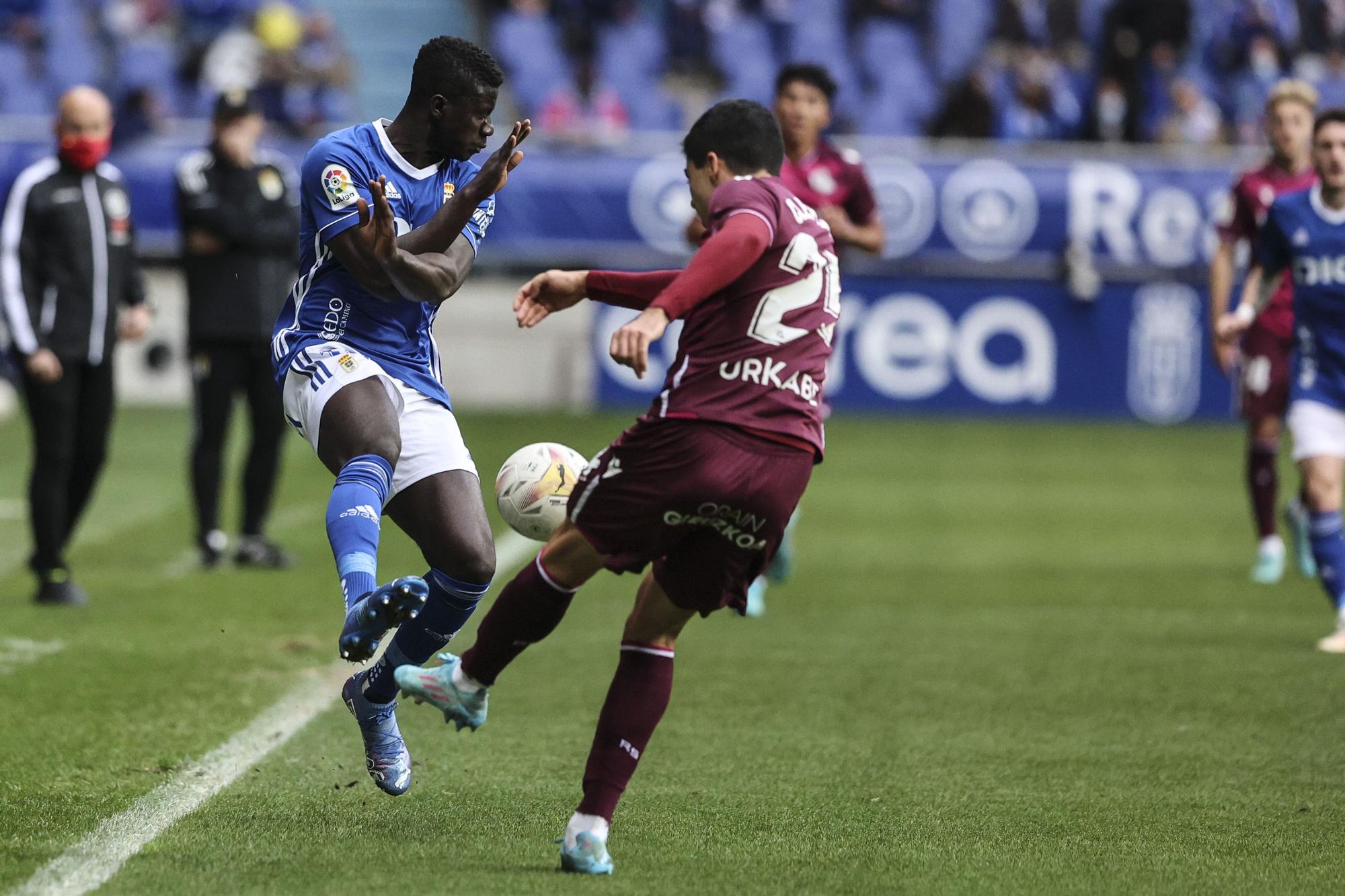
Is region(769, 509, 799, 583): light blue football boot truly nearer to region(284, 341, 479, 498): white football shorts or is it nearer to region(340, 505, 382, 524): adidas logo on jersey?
region(284, 341, 479, 498): white football shorts

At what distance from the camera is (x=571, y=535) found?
187 inches

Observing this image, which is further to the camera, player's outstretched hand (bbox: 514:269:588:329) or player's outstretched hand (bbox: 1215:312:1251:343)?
player's outstretched hand (bbox: 1215:312:1251:343)

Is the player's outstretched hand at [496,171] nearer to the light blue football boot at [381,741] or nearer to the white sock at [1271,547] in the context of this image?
the light blue football boot at [381,741]

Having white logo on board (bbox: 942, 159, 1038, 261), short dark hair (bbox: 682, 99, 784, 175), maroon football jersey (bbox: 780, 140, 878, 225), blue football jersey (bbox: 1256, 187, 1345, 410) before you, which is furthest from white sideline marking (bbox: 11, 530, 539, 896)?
white logo on board (bbox: 942, 159, 1038, 261)

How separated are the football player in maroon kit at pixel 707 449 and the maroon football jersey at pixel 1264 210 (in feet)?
17.2

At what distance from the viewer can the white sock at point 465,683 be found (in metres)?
4.85

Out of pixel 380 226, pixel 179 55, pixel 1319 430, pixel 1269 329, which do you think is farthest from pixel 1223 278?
pixel 179 55

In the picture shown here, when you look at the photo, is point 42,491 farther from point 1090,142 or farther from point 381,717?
point 1090,142

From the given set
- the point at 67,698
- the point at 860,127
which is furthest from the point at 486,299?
the point at 67,698

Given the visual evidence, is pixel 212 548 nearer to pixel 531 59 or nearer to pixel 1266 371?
pixel 1266 371

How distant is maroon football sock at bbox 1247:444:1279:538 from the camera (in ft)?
34.6

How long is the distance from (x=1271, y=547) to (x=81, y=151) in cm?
652

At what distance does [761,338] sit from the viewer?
15.0 ft

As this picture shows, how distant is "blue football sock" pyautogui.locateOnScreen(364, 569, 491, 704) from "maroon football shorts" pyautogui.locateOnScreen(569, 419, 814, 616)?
2.22ft
